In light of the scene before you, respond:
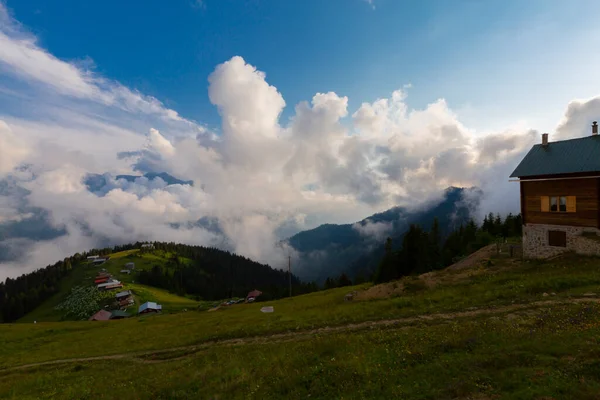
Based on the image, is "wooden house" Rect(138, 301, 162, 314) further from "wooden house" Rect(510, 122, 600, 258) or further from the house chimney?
the house chimney

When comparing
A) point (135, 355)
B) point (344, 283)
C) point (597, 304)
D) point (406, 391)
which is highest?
point (597, 304)

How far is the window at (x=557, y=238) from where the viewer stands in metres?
39.6

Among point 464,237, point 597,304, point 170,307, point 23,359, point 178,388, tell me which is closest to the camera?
point 178,388

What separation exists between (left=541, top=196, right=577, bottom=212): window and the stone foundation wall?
7.78ft

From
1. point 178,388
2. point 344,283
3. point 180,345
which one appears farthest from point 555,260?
point 344,283

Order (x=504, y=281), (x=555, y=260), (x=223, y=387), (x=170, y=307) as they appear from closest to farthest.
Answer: (x=223, y=387)
(x=504, y=281)
(x=555, y=260)
(x=170, y=307)

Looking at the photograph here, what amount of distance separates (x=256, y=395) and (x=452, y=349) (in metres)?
11.0

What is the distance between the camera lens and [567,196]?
39312 millimetres

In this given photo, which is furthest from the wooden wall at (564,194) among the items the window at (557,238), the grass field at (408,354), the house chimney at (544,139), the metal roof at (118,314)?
the metal roof at (118,314)

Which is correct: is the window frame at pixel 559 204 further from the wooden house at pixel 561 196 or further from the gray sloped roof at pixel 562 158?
the gray sloped roof at pixel 562 158

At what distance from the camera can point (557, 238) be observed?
40250 mm

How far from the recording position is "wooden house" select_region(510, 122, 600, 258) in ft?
121

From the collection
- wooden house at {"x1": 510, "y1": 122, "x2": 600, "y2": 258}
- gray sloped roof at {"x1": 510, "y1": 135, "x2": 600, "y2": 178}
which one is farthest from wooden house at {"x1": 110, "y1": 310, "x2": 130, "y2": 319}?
gray sloped roof at {"x1": 510, "y1": 135, "x2": 600, "y2": 178}

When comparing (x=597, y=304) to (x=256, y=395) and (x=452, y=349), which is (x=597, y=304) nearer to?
(x=452, y=349)
